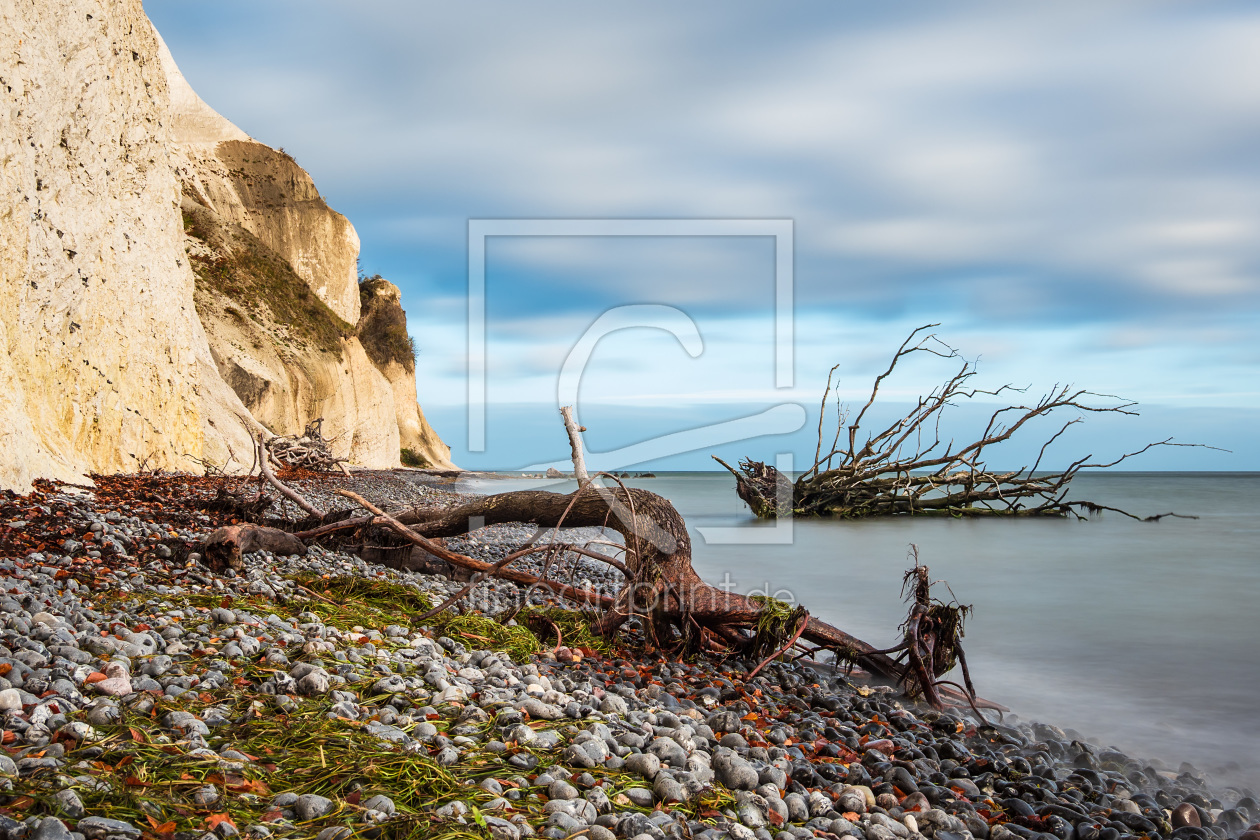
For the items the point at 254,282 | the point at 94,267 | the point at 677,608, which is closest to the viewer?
the point at 677,608

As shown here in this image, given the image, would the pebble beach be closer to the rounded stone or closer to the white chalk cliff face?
the rounded stone

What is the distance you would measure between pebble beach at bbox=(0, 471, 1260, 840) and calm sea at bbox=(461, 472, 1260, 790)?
3.05 feet

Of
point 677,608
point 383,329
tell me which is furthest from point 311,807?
point 383,329

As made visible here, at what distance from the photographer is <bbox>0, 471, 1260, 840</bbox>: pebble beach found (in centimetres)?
223

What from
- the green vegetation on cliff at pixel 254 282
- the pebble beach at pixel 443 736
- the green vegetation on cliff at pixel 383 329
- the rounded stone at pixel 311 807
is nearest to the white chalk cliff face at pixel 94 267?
the pebble beach at pixel 443 736

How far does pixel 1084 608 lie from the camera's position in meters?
9.29

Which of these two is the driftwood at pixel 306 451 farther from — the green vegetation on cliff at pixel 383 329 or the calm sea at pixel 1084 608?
the green vegetation on cliff at pixel 383 329

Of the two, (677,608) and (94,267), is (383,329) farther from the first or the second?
(677,608)

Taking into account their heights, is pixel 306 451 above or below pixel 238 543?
above

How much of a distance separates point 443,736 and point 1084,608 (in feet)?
29.9

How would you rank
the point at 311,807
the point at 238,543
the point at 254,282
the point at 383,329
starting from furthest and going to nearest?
1. the point at 383,329
2. the point at 254,282
3. the point at 238,543
4. the point at 311,807

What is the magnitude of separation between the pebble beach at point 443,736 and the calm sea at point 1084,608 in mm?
931

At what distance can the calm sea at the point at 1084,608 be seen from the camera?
5.47 m

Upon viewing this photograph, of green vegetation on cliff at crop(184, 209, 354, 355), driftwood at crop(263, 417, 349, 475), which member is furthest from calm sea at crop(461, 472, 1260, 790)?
green vegetation on cliff at crop(184, 209, 354, 355)
